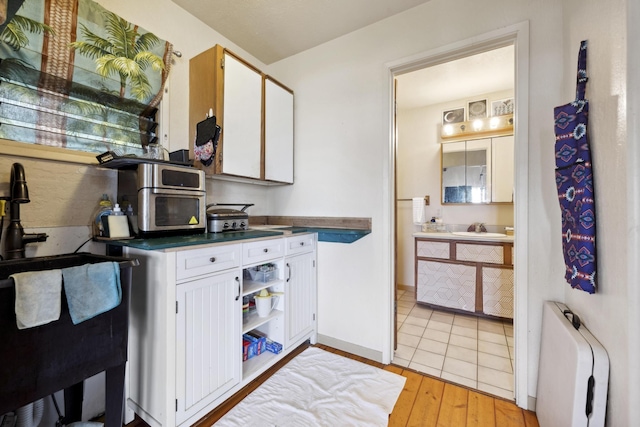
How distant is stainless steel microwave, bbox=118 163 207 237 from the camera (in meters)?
1.31

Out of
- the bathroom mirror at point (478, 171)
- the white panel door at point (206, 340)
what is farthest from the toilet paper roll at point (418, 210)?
the white panel door at point (206, 340)

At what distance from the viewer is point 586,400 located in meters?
0.94

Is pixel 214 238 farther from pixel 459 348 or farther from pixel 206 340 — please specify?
pixel 459 348

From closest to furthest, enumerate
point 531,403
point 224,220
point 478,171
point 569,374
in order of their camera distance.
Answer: point 569,374, point 531,403, point 224,220, point 478,171

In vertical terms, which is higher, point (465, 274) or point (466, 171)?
point (466, 171)

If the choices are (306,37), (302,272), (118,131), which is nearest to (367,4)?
(306,37)

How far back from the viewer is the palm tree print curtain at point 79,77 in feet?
3.82

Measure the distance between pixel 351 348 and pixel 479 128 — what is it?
2.99 metres

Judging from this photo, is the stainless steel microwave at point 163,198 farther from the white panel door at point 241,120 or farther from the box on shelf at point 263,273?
the box on shelf at point 263,273

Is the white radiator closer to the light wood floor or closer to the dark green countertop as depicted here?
the light wood floor

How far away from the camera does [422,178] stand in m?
3.57

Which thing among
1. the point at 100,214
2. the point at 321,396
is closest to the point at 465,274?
the point at 321,396

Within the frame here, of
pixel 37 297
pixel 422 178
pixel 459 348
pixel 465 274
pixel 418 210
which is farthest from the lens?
pixel 422 178

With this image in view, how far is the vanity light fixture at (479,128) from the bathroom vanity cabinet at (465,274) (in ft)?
4.59
